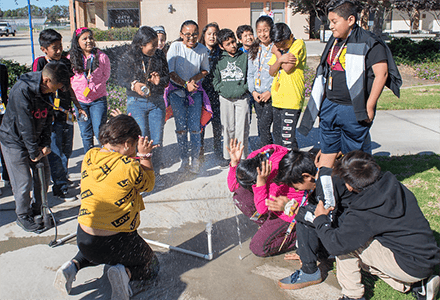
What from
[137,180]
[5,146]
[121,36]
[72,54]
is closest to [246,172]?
[137,180]

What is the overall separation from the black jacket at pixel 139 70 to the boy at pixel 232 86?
2.63 feet

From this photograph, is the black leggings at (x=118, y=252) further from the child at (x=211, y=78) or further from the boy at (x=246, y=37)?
the boy at (x=246, y=37)

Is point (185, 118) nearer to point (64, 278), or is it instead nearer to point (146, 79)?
point (146, 79)

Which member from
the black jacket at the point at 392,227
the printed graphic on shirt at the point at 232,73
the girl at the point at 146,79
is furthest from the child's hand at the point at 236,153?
the printed graphic on shirt at the point at 232,73

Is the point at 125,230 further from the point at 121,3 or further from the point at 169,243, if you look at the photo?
the point at 121,3

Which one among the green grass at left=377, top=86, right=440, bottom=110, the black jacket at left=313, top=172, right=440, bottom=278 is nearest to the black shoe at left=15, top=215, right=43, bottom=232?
the black jacket at left=313, top=172, right=440, bottom=278

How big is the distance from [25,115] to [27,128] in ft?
0.39

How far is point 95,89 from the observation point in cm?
516

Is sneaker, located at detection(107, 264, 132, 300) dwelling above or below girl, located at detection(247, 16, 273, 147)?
below

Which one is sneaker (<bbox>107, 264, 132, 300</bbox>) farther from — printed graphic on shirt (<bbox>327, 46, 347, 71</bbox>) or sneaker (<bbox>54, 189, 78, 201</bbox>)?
printed graphic on shirt (<bbox>327, 46, 347, 71</bbox>)

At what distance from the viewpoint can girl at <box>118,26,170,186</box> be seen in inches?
189

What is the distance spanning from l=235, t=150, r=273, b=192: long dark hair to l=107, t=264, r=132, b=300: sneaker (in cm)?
119

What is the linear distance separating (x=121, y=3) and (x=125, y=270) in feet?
90.8

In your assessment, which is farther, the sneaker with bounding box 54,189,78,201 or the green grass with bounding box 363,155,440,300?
the sneaker with bounding box 54,189,78,201
